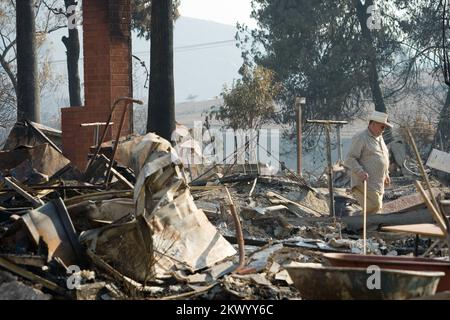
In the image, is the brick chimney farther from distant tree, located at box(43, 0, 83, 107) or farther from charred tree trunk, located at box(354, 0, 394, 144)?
charred tree trunk, located at box(354, 0, 394, 144)

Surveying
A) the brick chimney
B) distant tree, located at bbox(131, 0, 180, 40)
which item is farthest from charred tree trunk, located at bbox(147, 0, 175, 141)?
distant tree, located at bbox(131, 0, 180, 40)

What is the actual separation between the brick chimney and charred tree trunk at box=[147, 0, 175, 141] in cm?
55

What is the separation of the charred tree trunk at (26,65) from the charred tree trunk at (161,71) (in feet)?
16.9

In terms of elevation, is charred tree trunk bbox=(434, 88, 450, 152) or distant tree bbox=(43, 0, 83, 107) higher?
distant tree bbox=(43, 0, 83, 107)

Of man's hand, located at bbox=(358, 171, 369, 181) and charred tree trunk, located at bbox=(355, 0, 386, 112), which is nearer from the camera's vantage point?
man's hand, located at bbox=(358, 171, 369, 181)

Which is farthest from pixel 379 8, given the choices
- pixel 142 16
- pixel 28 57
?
pixel 28 57

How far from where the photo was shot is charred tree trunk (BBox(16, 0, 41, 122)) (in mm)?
23391

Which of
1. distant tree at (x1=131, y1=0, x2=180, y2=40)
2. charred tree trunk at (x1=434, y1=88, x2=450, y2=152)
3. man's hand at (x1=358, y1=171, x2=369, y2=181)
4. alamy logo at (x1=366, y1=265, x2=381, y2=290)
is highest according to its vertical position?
distant tree at (x1=131, y1=0, x2=180, y2=40)

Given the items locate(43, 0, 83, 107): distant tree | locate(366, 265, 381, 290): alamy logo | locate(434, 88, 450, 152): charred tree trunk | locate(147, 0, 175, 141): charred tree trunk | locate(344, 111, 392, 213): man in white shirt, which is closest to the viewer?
locate(366, 265, 381, 290): alamy logo

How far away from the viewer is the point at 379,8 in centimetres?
3953

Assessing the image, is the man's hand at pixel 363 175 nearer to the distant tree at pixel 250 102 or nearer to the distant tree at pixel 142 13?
the distant tree at pixel 250 102

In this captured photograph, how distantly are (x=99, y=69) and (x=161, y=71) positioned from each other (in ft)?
4.09

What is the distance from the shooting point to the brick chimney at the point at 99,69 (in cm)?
1892

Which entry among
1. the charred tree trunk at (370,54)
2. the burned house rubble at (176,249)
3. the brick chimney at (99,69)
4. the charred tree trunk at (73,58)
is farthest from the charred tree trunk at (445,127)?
the burned house rubble at (176,249)
